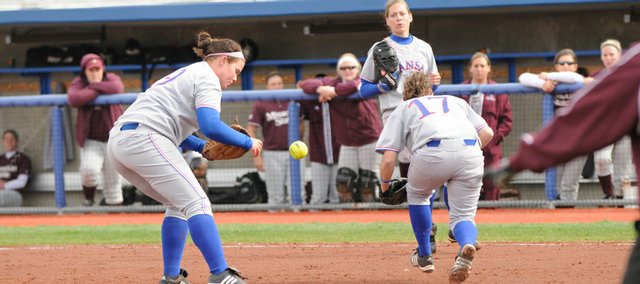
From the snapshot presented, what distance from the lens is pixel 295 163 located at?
1244 cm

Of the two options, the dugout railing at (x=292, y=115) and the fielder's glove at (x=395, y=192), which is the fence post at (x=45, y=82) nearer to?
the dugout railing at (x=292, y=115)

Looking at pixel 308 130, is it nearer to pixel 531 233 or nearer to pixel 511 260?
pixel 531 233


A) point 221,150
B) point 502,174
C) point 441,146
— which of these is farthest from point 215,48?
point 502,174

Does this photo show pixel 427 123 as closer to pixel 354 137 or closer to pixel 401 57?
pixel 401 57

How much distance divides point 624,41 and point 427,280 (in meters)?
9.55

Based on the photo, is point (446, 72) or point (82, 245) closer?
point (82, 245)

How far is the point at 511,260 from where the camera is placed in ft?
24.8

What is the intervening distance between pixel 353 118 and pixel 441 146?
5760 mm

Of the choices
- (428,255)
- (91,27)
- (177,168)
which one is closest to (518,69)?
(91,27)

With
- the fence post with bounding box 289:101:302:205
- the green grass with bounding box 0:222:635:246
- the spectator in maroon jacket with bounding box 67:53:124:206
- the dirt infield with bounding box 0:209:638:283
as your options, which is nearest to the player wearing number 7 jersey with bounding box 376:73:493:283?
the dirt infield with bounding box 0:209:638:283

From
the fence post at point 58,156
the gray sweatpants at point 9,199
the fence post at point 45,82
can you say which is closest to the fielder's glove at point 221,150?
the fence post at point 58,156

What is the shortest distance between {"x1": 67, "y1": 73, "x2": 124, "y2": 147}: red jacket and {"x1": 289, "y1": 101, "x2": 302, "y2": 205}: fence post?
7.23ft

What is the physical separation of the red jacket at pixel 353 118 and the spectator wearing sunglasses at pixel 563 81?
6.11ft

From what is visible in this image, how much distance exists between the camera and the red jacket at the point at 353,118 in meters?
12.1
